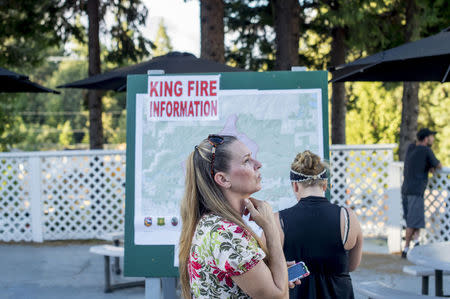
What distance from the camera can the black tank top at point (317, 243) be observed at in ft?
9.59

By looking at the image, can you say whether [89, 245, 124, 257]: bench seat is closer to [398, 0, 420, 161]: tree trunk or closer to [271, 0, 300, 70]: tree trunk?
[271, 0, 300, 70]: tree trunk

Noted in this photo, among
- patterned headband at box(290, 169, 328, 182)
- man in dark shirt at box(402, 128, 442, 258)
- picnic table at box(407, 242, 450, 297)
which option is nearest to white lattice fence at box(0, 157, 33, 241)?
man in dark shirt at box(402, 128, 442, 258)

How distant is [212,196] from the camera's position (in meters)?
1.92

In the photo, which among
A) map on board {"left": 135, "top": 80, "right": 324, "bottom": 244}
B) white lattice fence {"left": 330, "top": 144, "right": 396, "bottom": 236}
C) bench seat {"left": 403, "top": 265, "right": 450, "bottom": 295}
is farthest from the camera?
white lattice fence {"left": 330, "top": 144, "right": 396, "bottom": 236}

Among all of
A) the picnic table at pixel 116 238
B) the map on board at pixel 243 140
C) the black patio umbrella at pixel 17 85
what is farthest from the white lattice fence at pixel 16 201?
the map on board at pixel 243 140

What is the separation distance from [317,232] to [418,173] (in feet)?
14.7

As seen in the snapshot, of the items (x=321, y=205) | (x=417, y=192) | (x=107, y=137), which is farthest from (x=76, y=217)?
(x=107, y=137)

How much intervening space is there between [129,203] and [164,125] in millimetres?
520

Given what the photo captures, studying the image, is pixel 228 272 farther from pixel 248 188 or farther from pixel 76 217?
pixel 76 217

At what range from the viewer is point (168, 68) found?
6301 mm

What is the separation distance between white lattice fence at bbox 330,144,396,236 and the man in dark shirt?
4.04 feet

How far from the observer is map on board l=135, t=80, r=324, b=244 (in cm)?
342

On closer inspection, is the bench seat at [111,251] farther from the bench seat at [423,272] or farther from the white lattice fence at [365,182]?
the white lattice fence at [365,182]

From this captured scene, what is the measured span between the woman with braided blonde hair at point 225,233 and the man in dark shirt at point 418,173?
17.8 ft
